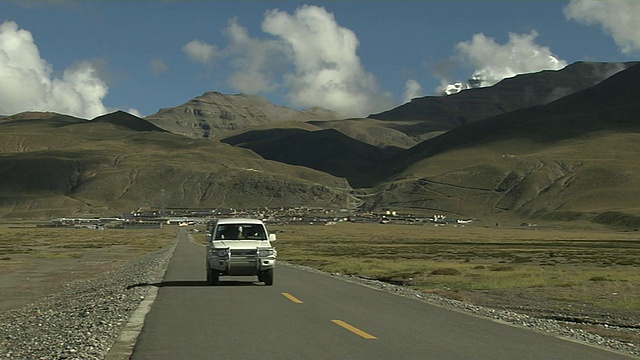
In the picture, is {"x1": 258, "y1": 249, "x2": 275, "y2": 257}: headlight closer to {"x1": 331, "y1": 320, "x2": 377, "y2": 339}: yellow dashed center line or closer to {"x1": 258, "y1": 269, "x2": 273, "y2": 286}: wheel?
{"x1": 258, "y1": 269, "x2": 273, "y2": 286}: wheel

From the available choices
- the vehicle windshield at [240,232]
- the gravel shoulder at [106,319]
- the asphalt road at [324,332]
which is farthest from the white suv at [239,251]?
the gravel shoulder at [106,319]

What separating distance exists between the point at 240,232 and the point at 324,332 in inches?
503

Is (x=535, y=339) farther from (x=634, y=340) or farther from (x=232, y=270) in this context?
(x=232, y=270)

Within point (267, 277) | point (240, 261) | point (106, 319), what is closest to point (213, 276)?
point (240, 261)

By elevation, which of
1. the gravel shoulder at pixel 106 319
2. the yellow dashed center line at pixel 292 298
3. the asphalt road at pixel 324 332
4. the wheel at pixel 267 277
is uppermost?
the wheel at pixel 267 277

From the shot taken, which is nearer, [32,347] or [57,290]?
[32,347]

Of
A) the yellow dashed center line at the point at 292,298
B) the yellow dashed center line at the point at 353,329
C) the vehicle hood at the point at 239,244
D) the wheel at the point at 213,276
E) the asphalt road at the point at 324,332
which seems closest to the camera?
the asphalt road at the point at 324,332

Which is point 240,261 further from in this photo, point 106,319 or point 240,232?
point 106,319

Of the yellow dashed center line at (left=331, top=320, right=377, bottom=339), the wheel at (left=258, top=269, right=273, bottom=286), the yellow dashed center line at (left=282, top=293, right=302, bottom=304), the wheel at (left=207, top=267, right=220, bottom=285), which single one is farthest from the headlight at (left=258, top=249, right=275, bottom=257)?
the yellow dashed center line at (left=331, top=320, right=377, bottom=339)

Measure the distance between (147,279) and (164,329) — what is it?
59.1 feet

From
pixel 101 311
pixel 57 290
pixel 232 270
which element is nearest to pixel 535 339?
pixel 101 311

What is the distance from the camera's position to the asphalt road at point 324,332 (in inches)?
520

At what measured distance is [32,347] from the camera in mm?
14336

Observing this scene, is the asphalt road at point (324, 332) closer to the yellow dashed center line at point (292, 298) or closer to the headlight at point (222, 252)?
the yellow dashed center line at point (292, 298)
